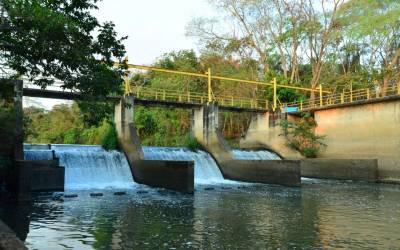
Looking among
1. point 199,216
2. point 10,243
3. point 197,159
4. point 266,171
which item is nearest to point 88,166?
point 197,159

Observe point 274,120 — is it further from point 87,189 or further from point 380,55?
point 87,189

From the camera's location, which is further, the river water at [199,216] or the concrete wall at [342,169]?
the concrete wall at [342,169]

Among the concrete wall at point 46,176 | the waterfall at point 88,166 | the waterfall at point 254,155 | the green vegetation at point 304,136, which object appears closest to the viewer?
the concrete wall at point 46,176

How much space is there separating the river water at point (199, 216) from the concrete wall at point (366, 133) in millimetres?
3709

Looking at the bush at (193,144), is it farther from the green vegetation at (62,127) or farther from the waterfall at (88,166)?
the green vegetation at (62,127)

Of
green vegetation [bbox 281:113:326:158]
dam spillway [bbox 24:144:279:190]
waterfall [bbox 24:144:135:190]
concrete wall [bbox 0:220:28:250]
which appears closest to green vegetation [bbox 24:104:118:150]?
dam spillway [bbox 24:144:279:190]

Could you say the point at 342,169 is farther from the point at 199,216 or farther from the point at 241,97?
the point at 199,216

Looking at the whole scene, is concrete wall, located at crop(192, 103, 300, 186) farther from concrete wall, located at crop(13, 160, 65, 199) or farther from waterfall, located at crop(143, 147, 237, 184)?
concrete wall, located at crop(13, 160, 65, 199)

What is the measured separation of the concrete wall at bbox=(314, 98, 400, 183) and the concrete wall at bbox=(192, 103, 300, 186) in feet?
20.9

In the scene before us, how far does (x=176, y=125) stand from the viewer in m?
39.1

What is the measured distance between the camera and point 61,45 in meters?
8.96

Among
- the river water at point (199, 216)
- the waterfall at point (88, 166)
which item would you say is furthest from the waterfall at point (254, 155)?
the waterfall at point (88, 166)

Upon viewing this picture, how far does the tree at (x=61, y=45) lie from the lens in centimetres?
793

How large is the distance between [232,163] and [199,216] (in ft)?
41.1
